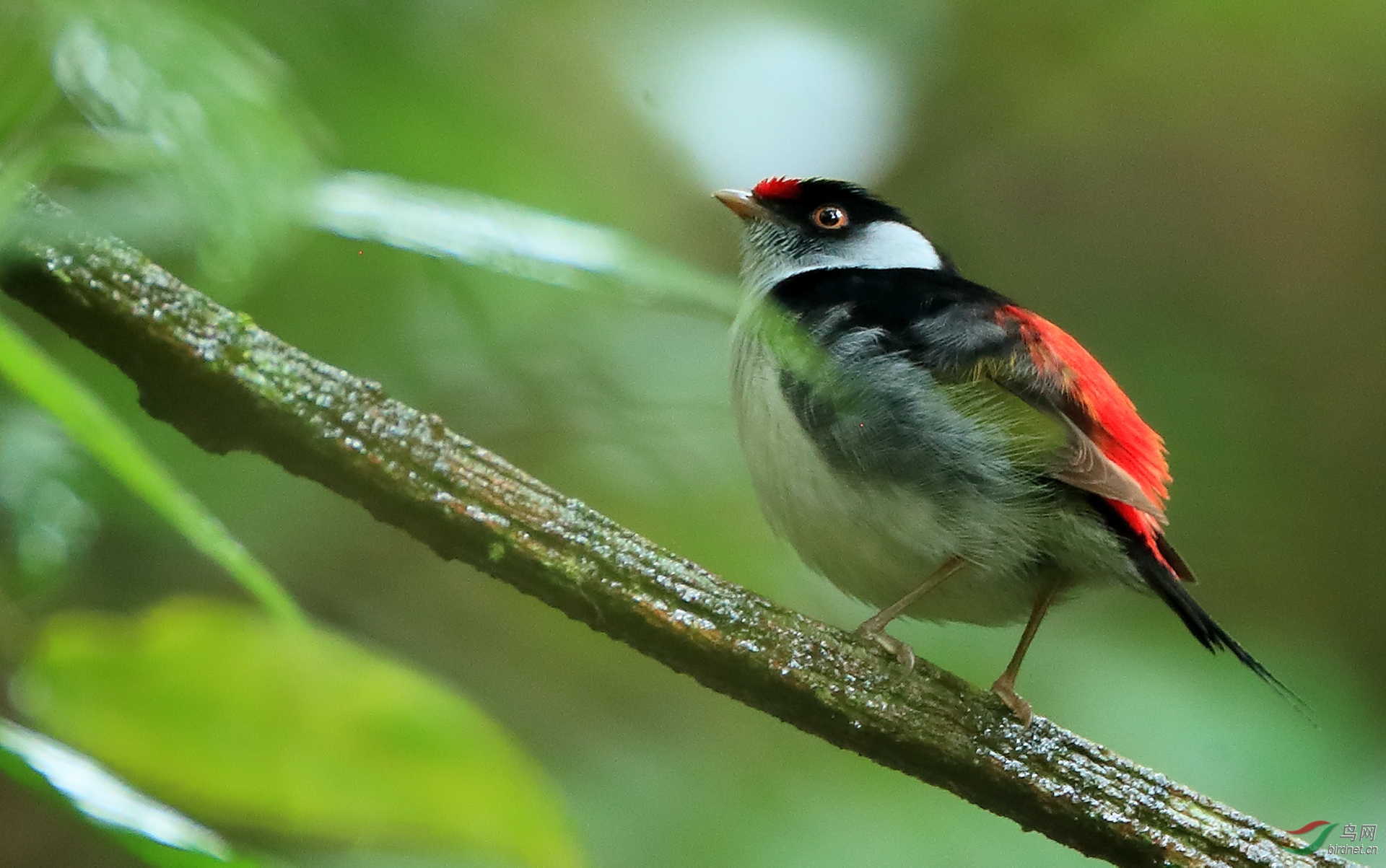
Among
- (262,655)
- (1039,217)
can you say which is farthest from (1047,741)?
(1039,217)

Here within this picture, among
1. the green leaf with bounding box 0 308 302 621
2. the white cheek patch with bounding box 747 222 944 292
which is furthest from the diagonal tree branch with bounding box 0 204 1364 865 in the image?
the white cheek patch with bounding box 747 222 944 292

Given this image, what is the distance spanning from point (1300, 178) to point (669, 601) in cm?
242

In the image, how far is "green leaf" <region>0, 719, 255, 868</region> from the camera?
16.3 inches

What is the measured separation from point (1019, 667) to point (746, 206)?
891 mm

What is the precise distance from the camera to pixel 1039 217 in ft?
9.24

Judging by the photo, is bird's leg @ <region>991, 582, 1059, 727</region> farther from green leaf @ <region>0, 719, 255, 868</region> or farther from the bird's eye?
green leaf @ <region>0, 719, 255, 868</region>

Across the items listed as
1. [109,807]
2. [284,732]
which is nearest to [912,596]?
[284,732]

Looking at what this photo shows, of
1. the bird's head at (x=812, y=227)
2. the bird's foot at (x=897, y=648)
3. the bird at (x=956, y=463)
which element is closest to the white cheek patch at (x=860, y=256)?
the bird's head at (x=812, y=227)

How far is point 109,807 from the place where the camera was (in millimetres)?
515

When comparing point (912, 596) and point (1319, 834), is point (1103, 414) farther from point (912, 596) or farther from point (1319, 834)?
point (1319, 834)

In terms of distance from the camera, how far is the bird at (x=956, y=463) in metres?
1.42

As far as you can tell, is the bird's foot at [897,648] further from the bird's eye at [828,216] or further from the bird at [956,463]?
the bird's eye at [828,216]

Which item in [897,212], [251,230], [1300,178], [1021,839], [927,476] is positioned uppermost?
[1300,178]

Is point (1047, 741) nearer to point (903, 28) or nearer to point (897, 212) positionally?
point (903, 28)
